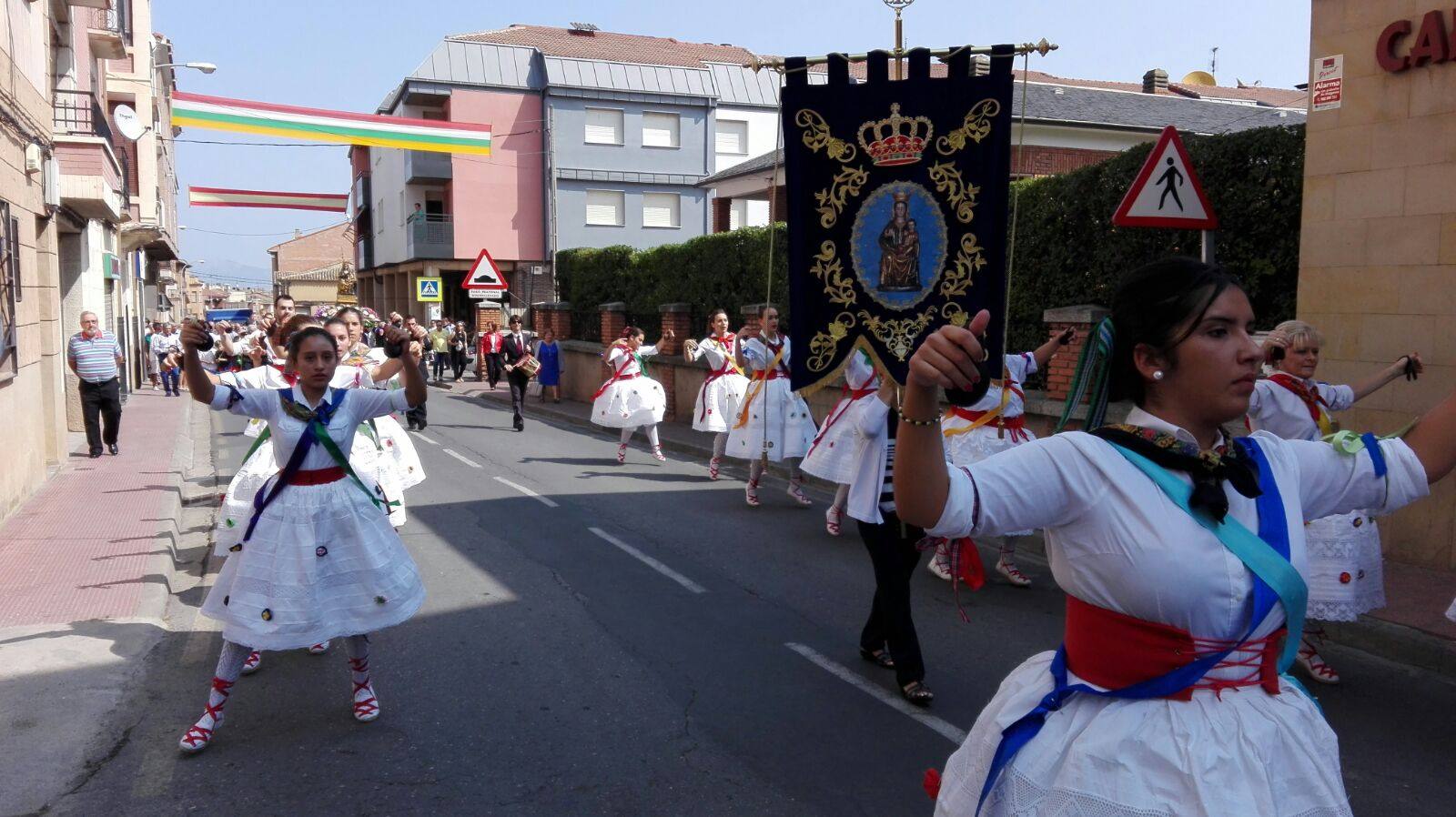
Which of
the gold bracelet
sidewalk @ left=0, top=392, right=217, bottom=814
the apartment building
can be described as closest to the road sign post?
the gold bracelet

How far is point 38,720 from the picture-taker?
5.35 meters

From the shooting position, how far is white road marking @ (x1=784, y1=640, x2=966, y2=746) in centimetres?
530

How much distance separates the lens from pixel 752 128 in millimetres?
43125

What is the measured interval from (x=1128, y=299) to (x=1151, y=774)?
0.92m

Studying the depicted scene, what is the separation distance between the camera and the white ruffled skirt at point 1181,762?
2041 millimetres

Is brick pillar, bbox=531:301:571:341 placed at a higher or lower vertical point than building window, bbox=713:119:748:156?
lower

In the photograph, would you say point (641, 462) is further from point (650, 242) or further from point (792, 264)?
point (650, 242)

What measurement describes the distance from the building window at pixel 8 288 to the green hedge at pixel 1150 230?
965cm

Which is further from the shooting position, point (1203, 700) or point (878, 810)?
point (878, 810)

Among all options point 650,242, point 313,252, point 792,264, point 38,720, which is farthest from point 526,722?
point 313,252

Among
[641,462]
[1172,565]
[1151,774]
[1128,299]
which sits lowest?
[641,462]

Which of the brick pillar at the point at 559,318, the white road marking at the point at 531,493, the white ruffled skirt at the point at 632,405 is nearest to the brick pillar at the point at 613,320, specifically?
the brick pillar at the point at 559,318

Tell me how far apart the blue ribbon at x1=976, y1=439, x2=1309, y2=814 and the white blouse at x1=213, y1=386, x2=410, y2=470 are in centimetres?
378

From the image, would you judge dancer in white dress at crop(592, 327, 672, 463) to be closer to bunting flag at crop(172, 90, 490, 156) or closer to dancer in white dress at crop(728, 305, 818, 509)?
dancer in white dress at crop(728, 305, 818, 509)
